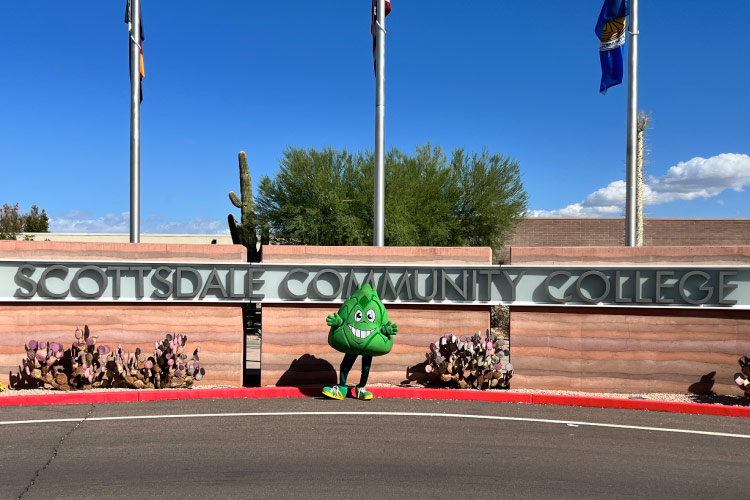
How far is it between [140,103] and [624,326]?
10.2 metres

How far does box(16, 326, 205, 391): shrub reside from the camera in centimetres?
1070

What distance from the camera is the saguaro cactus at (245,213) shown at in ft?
86.8

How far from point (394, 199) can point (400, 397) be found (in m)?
15.8

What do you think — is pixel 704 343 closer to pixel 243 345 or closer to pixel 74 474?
pixel 243 345

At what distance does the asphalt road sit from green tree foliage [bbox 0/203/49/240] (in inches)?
1859

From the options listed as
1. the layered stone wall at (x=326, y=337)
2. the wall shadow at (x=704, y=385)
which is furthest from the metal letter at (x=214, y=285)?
the wall shadow at (x=704, y=385)

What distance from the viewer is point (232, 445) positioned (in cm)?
769

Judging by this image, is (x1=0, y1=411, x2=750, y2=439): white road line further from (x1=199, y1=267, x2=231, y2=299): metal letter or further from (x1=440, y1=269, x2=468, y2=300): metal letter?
(x1=199, y1=267, x2=231, y2=299): metal letter

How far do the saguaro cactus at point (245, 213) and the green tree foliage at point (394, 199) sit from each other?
755 mm

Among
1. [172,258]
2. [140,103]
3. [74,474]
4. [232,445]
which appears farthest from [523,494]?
[140,103]

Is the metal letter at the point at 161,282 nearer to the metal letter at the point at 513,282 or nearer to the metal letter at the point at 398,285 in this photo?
the metal letter at the point at 398,285

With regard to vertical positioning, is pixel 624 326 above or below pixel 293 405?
above

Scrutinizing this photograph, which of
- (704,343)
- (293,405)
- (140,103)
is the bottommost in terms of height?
(293,405)

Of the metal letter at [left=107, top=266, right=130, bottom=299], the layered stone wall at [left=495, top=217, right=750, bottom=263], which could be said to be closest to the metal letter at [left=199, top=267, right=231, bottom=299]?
the metal letter at [left=107, top=266, right=130, bottom=299]
